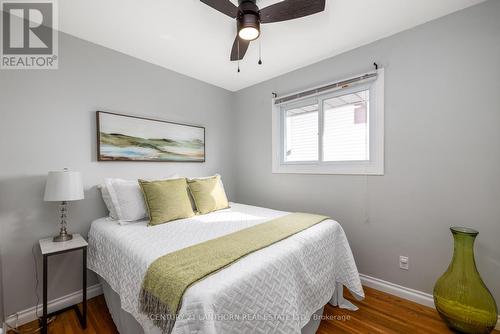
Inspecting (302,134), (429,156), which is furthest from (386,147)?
(302,134)

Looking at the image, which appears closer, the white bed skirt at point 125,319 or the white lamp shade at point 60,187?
the white bed skirt at point 125,319

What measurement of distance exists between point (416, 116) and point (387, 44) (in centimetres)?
76

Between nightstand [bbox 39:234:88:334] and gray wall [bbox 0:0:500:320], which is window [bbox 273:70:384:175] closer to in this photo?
gray wall [bbox 0:0:500:320]

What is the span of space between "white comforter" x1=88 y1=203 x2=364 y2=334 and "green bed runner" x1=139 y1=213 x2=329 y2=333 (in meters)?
0.05

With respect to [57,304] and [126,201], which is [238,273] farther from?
[57,304]

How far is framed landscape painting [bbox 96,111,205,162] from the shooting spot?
2.26 metres

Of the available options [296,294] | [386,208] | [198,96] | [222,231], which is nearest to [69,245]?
[222,231]

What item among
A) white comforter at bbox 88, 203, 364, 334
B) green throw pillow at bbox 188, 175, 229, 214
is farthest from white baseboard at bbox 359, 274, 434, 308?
green throw pillow at bbox 188, 175, 229, 214

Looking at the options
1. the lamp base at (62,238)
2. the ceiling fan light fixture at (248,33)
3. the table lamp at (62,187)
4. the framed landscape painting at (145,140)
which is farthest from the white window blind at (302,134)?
the lamp base at (62,238)

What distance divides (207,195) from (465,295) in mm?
2282

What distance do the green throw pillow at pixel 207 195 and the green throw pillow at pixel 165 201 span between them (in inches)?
6.4

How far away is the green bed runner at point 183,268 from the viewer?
106cm

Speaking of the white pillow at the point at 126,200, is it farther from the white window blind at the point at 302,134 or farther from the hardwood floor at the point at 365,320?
the white window blind at the point at 302,134

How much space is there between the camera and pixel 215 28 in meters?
2.01
